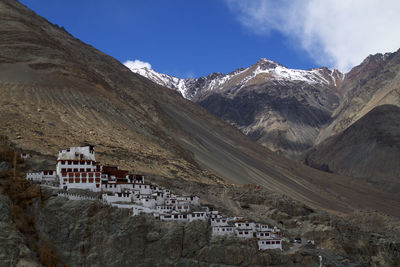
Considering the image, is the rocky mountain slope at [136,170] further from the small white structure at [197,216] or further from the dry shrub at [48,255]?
the small white structure at [197,216]

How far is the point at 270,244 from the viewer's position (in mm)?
63125

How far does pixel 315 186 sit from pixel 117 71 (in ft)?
260

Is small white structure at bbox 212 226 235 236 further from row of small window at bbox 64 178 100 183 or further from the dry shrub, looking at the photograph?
the dry shrub

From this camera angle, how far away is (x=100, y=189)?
65.8 meters

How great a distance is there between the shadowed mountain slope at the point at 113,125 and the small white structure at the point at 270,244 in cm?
4203

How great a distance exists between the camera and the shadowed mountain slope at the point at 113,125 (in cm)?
10788

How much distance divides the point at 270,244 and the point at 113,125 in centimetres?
7044

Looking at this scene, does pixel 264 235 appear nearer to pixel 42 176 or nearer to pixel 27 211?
pixel 27 211

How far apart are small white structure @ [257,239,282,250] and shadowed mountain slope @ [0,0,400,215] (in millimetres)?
42031

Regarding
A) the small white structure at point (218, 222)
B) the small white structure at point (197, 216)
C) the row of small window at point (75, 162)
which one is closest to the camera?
the small white structure at point (197, 216)

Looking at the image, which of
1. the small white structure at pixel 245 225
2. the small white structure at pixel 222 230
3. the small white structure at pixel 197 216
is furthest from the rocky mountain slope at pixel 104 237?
the small white structure at pixel 245 225

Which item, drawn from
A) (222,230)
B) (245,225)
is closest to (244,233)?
(245,225)

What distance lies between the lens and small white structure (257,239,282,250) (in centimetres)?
6260

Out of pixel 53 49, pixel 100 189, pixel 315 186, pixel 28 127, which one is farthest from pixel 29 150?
pixel 315 186
